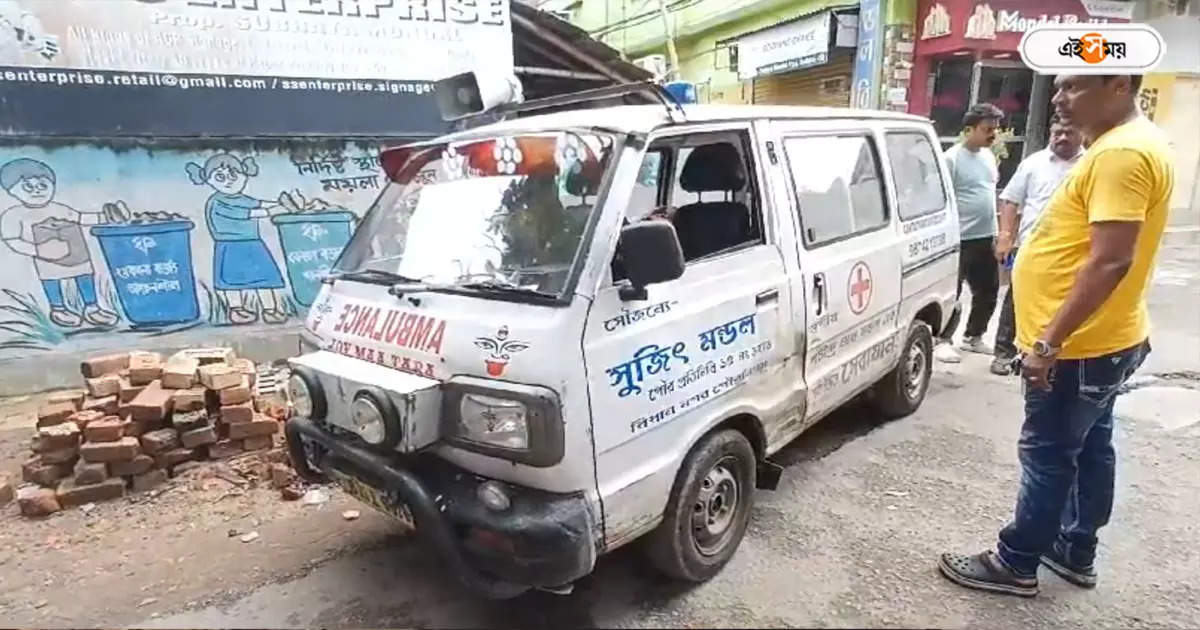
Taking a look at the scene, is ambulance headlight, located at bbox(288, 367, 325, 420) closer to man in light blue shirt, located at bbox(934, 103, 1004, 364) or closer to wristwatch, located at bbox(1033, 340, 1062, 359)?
wristwatch, located at bbox(1033, 340, 1062, 359)

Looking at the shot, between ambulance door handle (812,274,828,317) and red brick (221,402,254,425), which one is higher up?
ambulance door handle (812,274,828,317)

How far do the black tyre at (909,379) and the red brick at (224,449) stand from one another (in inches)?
152

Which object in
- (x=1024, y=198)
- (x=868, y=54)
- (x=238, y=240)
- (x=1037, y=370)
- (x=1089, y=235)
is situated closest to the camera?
(x=1089, y=235)

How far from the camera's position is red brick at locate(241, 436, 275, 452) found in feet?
13.8

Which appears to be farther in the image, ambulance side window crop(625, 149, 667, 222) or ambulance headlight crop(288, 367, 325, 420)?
ambulance side window crop(625, 149, 667, 222)

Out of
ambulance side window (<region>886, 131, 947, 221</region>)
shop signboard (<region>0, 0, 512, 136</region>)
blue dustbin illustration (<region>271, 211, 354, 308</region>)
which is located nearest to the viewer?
ambulance side window (<region>886, 131, 947, 221</region>)

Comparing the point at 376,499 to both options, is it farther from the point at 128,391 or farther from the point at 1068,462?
the point at 1068,462

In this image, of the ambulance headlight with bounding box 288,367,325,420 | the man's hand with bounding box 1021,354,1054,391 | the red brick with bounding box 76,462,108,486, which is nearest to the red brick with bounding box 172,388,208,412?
the red brick with bounding box 76,462,108,486

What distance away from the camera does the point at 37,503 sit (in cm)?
364

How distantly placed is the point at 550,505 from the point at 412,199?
1538 mm

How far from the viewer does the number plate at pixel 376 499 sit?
2.48 metres

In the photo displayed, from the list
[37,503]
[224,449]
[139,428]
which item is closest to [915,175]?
[224,449]

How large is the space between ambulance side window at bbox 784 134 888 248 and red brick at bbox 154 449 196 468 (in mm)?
3476

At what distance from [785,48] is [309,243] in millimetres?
8299
